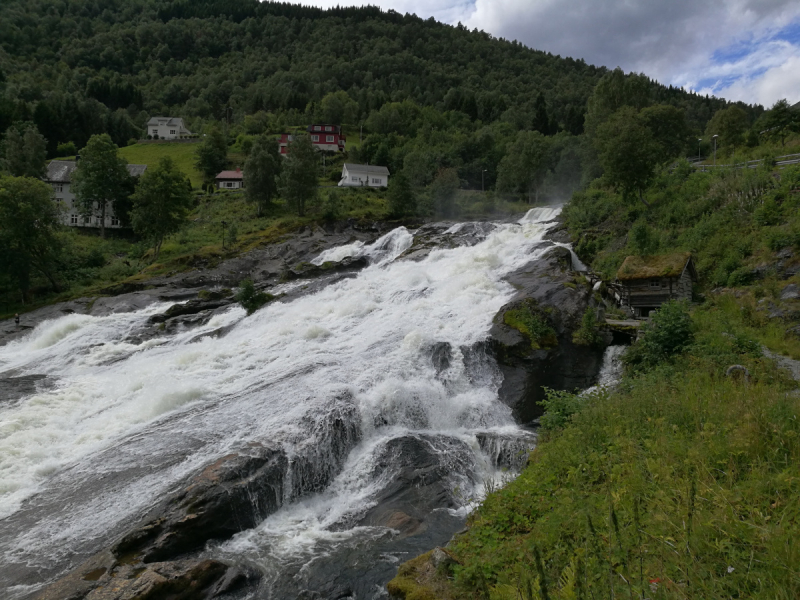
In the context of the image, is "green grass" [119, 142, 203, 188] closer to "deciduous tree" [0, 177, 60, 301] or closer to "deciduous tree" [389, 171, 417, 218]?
"deciduous tree" [389, 171, 417, 218]

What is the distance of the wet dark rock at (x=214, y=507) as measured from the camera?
9938mm

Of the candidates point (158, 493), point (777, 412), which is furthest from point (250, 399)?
point (777, 412)

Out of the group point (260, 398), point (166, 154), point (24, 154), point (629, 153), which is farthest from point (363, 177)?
point (260, 398)

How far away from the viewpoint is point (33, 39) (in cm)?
13725

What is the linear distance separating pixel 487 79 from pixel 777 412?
16879 cm

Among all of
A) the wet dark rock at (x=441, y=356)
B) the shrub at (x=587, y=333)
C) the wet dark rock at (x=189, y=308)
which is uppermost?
the shrub at (x=587, y=333)

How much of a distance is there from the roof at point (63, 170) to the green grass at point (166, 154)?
9.70m

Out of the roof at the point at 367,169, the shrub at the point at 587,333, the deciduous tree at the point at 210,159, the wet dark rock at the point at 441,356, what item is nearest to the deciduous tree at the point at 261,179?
the roof at the point at 367,169

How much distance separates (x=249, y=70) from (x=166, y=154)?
251 feet

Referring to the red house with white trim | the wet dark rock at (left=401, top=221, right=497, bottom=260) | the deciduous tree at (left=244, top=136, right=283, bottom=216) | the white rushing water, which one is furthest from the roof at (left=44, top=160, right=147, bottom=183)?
the wet dark rock at (left=401, top=221, right=497, bottom=260)

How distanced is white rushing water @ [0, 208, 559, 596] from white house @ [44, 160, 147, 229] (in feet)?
97.3

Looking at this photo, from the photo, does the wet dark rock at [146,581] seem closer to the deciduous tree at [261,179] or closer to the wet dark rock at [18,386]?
the wet dark rock at [18,386]

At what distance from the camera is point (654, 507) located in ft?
17.9

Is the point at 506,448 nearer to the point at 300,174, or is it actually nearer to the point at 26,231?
the point at 26,231
